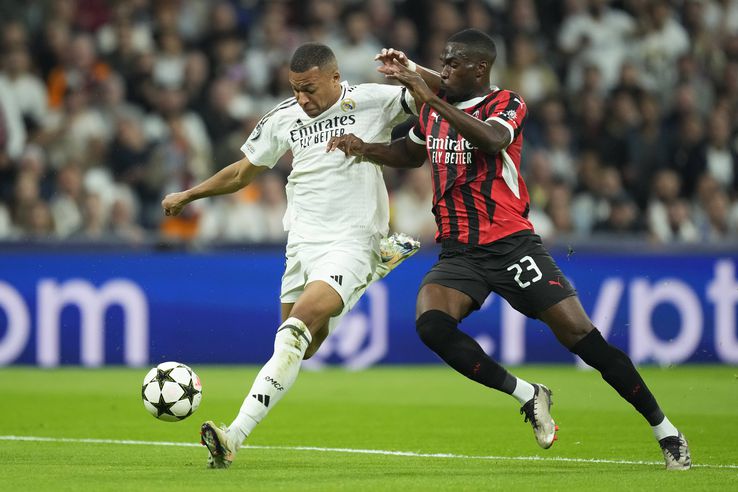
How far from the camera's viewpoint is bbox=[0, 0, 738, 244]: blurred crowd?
1554 centimetres

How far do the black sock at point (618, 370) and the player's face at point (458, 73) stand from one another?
1.56 meters

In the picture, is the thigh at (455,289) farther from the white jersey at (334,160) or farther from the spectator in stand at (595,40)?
the spectator in stand at (595,40)

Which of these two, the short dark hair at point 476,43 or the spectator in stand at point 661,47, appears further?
the spectator in stand at point 661,47

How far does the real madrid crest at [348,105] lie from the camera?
8172 mm

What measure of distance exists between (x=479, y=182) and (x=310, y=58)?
122cm

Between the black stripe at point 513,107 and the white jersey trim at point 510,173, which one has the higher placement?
the black stripe at point 513,107

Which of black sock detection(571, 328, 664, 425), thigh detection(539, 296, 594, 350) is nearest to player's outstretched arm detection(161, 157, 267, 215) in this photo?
thigh detection(539, 296, 594, 350)

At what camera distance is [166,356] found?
→ 47.1 ft

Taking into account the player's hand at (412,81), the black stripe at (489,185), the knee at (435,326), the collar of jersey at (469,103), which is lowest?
the knee at (435,326)

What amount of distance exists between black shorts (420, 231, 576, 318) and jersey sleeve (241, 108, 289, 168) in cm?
130

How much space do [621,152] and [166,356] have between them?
651 centimetres

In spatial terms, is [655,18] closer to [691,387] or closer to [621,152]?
[621,152]

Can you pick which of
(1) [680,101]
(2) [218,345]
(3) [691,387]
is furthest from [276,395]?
(1) [680,101]

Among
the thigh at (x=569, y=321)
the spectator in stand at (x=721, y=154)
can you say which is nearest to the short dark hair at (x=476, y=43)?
the thigh at (x=569, y=321)
